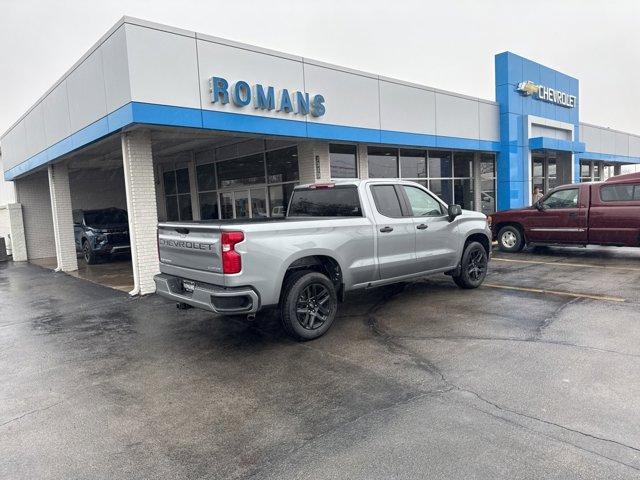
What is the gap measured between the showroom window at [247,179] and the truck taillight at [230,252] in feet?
27.5

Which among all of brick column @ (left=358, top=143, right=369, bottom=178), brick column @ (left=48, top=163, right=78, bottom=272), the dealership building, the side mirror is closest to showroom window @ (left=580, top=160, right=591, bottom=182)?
the dealership building

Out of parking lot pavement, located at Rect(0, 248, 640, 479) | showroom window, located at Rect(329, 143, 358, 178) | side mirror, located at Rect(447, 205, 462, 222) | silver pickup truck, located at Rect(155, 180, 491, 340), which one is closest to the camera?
parking lot pavement, located at Rect(0, 248, 640, 479)

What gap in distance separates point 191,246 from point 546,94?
759 inches

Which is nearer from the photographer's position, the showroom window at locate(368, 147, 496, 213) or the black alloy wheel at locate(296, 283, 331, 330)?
the black alloy wheel at locate(296, 283, 331, 330)

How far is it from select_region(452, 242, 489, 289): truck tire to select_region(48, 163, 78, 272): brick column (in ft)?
37.9

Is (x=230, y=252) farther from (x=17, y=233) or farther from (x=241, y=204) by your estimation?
(x=17, y=233)

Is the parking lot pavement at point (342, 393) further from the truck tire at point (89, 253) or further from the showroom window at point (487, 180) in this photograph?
the showroom window at point (487, 180)

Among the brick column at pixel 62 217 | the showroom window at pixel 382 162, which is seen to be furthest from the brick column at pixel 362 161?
the brick column at pixel 62 217

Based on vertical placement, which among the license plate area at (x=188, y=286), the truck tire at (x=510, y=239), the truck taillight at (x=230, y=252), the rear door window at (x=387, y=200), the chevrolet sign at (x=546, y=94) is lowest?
the truck tire at (x=510, y=239)

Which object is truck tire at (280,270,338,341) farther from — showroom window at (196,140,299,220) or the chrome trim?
the chrome trim

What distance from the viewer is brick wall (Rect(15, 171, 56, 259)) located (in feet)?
59.2

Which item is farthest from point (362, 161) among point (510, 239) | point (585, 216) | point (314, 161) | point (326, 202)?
point (326, 202)

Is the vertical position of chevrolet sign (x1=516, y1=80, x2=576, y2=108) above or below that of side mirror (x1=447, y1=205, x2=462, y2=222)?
above

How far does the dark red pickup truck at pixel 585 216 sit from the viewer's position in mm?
10961
